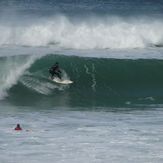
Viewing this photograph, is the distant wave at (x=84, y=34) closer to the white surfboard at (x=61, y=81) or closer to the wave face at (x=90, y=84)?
the wave face at (x=90, y=84)

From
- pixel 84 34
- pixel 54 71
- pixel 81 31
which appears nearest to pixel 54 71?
pixel 54 71

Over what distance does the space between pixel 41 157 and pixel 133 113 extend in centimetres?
545

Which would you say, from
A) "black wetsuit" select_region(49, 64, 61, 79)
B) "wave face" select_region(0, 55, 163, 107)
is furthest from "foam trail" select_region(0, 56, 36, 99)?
"black wetsuit" select_region(49, 64, 61, 79)

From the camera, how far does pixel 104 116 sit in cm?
1941

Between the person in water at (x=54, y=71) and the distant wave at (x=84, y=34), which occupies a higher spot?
the distant wave at (x=84, y=34)

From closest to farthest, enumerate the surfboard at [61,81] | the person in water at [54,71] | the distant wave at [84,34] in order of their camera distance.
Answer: the person in water at [54,71] → the surfboard at [61,81] → the distant wave at [84,34]

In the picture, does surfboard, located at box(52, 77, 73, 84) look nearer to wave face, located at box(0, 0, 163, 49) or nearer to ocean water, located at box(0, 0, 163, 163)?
ocean water, located at box(0, 0, 163, 163)

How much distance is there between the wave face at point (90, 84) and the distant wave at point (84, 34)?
5178mm

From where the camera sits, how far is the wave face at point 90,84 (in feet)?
74.1

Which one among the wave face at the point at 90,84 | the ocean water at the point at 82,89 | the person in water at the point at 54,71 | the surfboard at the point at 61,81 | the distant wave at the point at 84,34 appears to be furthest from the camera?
the distant wave at the point at 84,34

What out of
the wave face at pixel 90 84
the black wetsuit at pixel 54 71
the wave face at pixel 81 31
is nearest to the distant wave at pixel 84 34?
the wave face at pixel 81 31

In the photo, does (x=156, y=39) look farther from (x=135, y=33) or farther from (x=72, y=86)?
(x=72, y=86)

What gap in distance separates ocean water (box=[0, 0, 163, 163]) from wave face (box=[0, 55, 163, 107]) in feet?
0.10

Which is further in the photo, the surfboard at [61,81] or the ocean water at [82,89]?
the surfboard at [61,81]
